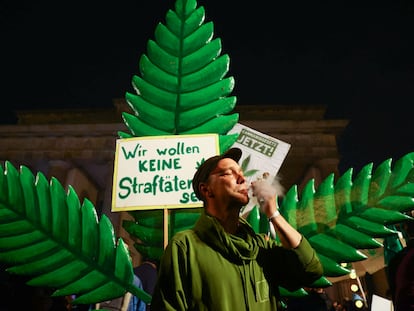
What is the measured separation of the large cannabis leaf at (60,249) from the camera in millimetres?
1659

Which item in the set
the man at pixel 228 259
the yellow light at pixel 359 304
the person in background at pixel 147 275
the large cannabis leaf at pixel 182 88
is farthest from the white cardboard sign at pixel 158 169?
the yellow light at pixel 359 304

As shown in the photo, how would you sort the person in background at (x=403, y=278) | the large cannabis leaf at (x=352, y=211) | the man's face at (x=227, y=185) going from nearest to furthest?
the man's face at (x=227, y=185) < the large cannabis leaf at (x=352, y=211) < the person in background at (x=403, y=278)

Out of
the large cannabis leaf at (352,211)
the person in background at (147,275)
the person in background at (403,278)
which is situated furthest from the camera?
the person in background at (147,275)

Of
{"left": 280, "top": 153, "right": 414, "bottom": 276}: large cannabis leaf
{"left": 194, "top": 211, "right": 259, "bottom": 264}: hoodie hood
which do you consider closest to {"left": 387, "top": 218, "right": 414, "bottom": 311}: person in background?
{"left": 280, "top": 153, "right": 414, "bottom": 276}: large cannabis leaf

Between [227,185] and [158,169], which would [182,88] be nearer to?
[158,169]

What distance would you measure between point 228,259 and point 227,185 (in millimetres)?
285

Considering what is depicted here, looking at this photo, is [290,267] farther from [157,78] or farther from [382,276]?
[382,276]

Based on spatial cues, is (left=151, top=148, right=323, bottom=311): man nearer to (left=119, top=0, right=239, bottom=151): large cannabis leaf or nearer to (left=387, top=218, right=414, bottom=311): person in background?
(left=119, top=0, right=239, bottom=151): large cannabis leaf

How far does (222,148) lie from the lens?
6.48ft

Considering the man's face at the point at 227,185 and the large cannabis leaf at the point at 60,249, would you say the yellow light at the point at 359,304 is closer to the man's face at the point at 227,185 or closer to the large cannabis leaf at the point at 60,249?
the large cannabis leaf at the point at 60,249

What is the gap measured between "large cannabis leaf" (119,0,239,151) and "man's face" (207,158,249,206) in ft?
1.76

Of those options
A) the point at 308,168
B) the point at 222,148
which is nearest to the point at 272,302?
the point at 222,148

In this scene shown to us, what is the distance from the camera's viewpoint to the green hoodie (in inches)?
47.1

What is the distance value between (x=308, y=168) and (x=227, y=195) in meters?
15.7
